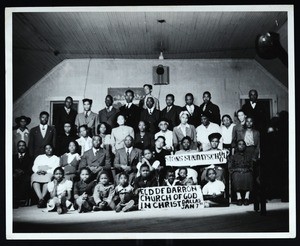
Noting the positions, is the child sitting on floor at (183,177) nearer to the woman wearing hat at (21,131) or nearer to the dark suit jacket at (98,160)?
the dark suit jacket at (98,160)

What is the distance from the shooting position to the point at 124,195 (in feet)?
8.43

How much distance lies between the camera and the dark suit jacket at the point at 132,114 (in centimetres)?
260

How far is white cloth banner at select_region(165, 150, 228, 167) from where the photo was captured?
259 centimetres

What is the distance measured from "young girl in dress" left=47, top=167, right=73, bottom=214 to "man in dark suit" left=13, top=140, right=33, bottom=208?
0.45 feet

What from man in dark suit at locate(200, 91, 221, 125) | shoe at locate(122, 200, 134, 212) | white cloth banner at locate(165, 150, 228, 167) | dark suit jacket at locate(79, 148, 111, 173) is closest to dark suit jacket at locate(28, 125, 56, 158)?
dark suit jacket at locate(79, 148, 111, 173)

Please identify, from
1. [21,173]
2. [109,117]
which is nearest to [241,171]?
[109,117]

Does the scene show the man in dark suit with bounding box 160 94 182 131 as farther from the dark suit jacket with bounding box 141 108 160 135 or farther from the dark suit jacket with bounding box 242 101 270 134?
the dark suit jacket with bounding box 242 101 270 134

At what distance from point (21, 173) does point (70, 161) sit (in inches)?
11.5

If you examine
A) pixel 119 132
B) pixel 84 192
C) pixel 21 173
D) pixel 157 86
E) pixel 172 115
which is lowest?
pixel 84 192

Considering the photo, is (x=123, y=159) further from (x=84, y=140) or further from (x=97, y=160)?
(x=84, y=140)

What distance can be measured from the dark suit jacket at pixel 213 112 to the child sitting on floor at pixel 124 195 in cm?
61

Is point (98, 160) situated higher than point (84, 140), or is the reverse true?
point (84, 140)
